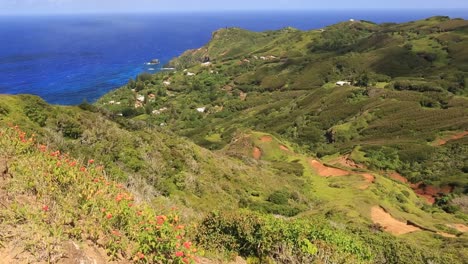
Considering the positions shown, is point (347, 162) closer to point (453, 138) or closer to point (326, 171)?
point (326, 171)

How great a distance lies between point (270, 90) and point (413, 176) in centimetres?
9997

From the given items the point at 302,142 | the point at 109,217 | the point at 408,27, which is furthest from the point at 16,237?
the point at 408,27

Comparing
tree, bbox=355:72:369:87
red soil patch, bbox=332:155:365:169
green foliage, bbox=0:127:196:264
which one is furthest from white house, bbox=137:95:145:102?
green foliage, bbox=0:127:196:264

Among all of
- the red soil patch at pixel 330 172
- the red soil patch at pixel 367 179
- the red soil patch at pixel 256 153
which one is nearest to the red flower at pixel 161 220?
the red soil patch at pixel 367 179

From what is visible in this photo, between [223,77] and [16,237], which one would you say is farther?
[223,77]

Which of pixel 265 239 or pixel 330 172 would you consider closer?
pixel 265 239

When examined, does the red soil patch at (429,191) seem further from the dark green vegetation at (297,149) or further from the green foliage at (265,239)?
the green foliage at (265,239)

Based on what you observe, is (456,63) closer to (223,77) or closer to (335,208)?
(223,77)

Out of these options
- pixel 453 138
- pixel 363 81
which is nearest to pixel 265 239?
pixel 453 138

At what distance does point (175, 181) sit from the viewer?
74.8ft

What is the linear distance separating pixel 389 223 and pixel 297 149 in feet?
118

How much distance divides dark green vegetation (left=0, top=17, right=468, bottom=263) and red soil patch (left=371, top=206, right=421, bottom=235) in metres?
0.58

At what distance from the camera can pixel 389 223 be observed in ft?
88.2

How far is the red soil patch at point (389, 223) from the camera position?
2506cm
